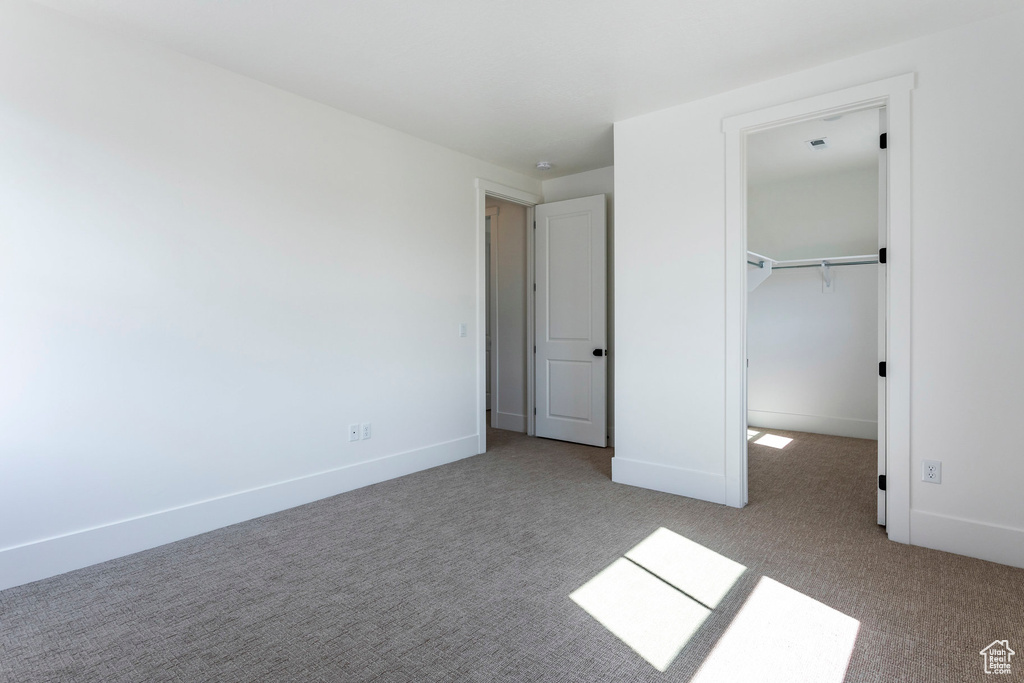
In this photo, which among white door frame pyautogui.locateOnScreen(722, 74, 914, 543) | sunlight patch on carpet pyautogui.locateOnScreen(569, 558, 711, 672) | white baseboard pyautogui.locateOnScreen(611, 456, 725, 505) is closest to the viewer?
sunlight patch on carpet pyautogui.locateOnScreen(569, 558, 711, 672)

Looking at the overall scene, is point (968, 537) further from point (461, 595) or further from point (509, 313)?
point (509, 313)

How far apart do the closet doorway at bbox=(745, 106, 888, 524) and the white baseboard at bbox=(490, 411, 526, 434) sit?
2.32 metres

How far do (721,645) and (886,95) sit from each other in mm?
2832

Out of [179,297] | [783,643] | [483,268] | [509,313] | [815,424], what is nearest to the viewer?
[783,643]

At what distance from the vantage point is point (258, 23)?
8.38 ft

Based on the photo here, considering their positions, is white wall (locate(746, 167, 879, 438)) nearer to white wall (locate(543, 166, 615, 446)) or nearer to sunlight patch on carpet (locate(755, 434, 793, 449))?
sunlight patch on carpet (locate(755, 434, 793, 449))

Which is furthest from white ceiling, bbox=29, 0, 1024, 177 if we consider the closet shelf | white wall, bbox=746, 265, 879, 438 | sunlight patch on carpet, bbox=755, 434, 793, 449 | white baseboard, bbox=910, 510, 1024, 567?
sunlight patch on carpet, bbox=755, 434, 793, 449

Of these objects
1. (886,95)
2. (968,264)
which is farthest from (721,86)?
(968,264)

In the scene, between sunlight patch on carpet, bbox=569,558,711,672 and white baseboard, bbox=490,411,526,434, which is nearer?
sunlight patch on carpet, bbox=569,558,711,672

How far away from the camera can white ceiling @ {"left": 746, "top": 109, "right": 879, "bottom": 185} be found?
13.0ft

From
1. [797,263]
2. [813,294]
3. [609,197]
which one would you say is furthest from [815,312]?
[609,197]

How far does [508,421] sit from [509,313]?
3.88 feet

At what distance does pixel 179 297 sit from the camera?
112 inches

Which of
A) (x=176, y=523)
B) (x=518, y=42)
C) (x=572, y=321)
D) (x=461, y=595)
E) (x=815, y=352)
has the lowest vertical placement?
(x=461, y=595)
